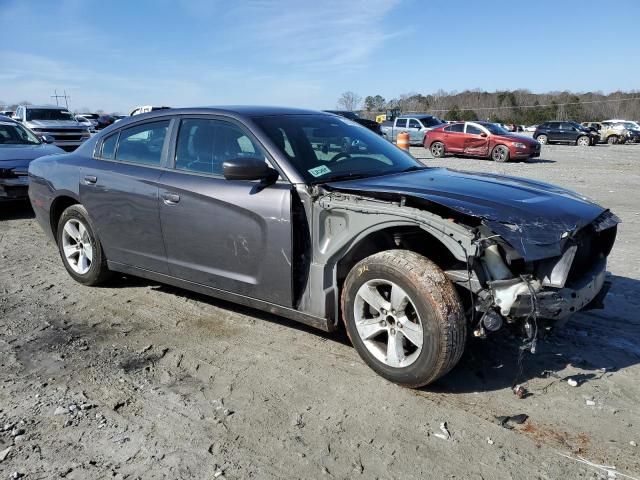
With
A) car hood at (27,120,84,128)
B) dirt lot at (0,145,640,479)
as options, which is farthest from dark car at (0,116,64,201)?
car hood at (27,120,84,128)

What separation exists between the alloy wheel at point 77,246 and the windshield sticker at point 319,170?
2498 mm

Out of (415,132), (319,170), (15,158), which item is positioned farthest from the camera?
(415,132)

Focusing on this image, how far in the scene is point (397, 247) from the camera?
11.9 ft

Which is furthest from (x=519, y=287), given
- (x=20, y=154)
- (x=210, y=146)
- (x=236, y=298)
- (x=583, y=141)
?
(x=583, y=141)

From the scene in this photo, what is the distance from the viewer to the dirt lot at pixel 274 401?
2619 millimetres

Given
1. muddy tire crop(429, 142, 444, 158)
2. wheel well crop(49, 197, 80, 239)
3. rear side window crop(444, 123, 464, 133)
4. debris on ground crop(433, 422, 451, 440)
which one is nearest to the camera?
debris on ground crop(433, 422, 451, 440)

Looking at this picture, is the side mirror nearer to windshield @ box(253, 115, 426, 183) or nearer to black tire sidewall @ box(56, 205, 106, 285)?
windshield @ box(253, 115, 426, 183)

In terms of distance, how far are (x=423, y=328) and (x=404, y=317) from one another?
19 centimetres

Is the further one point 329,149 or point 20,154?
point 20,154

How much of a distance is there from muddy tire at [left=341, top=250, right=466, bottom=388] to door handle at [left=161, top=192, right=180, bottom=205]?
1542 mm

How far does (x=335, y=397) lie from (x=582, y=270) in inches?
70.8

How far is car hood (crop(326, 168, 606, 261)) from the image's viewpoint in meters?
2.95

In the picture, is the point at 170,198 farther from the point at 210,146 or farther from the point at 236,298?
the point at 236,298

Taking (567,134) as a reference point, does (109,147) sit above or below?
above
